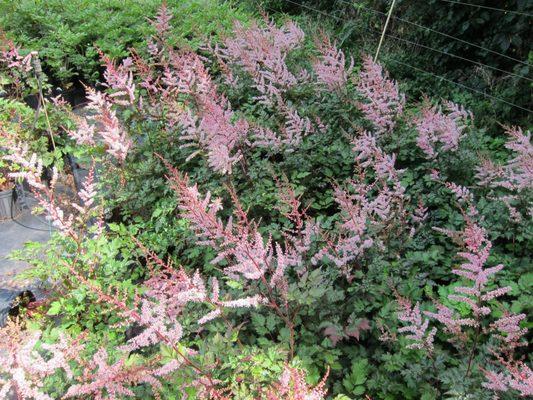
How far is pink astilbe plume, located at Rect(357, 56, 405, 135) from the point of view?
3303mm

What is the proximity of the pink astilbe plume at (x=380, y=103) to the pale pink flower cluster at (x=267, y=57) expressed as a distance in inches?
27.6

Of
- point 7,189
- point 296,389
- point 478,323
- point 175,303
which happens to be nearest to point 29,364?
point 175,303

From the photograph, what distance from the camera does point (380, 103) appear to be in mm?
3330

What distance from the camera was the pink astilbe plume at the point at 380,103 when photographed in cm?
330

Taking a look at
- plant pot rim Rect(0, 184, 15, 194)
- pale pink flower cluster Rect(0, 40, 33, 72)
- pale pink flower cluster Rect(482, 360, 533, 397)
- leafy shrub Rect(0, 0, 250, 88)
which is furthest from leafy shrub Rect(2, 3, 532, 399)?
leafy shrub Rect(0, 0, 250, 88)

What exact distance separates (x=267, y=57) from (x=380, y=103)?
1216mm

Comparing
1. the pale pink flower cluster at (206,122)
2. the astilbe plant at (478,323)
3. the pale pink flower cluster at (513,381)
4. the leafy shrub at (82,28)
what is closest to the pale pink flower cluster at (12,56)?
the leafy shrub at (82,28)

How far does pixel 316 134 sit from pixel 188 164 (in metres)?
1.05

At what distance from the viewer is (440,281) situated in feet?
8.84

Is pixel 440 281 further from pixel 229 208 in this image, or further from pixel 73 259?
pixel 73 259

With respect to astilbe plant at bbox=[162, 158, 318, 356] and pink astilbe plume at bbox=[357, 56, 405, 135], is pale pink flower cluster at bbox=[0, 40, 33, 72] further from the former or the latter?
astilbe plant at bbox=[162, 158, 318, 356]

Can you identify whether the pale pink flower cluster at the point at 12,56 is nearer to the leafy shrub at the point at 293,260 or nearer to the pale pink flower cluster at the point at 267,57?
the leafy shrub at the point at 293,260

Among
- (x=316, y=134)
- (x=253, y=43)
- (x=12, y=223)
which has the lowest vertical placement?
(x=12, y=223)

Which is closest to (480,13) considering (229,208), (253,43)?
(253,43)
